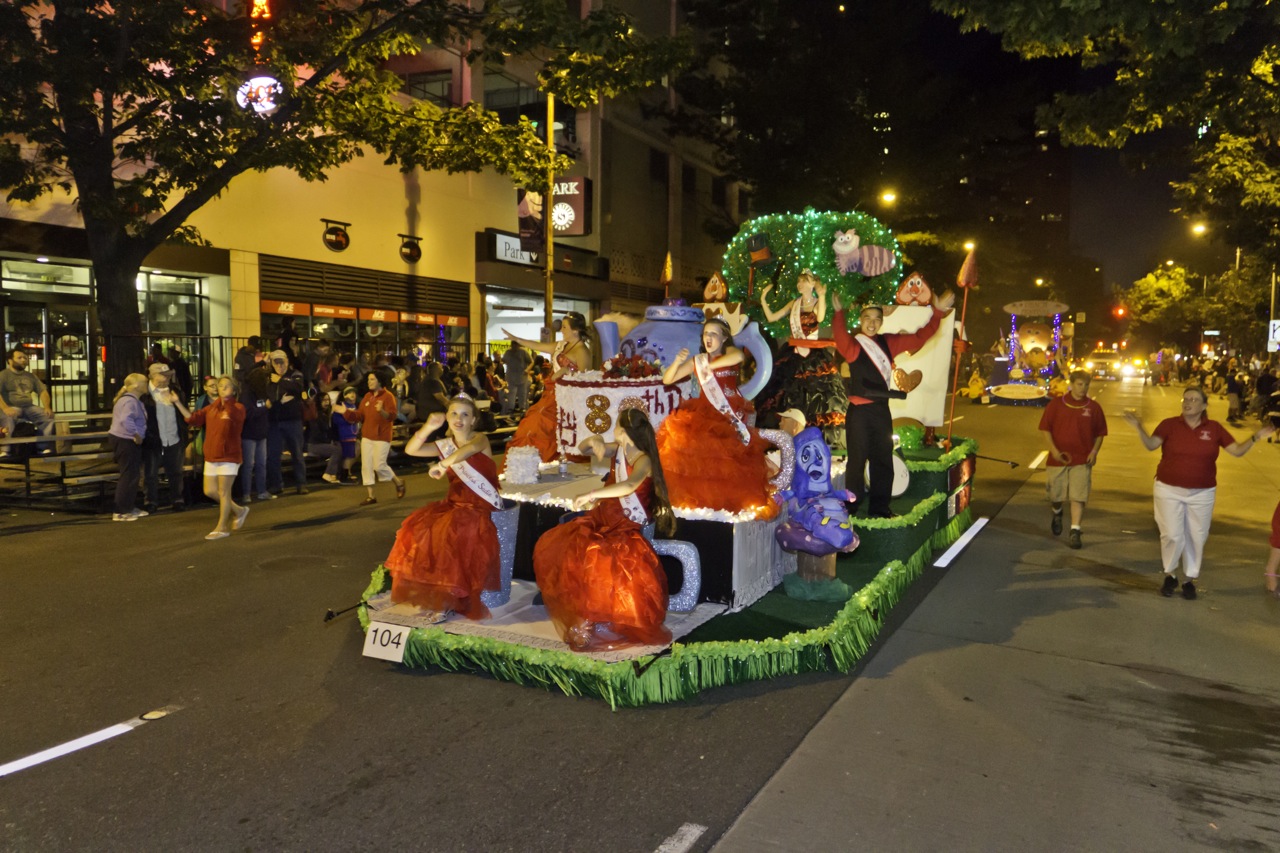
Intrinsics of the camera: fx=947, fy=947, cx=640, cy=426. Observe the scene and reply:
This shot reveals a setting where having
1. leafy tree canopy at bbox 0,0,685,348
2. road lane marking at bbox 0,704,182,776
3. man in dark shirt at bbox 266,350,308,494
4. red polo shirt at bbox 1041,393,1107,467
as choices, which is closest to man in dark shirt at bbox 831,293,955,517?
red polo shirt at bbox 1041,393,1107,467

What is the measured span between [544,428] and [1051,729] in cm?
479

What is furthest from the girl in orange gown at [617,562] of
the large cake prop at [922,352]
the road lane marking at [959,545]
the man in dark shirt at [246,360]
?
the man in dark shirt at [246,360]

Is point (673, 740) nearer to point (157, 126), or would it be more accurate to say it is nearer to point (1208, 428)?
point (1208, 428)

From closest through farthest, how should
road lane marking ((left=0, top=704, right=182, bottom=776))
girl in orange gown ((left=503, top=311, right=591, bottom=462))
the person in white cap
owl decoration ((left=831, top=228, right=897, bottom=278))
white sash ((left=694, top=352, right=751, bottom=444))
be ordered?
road lane marking ((left=0, top=704, right=182, bottom=776)) → white sash ((left=694, top=352, right=751, bottom=444)) → girl in orange gown ((left=503, top=311, right=591, bottom=462)) → owl decoration ((left=831, top=228, right=897, bottom=278)) → the person in white cap

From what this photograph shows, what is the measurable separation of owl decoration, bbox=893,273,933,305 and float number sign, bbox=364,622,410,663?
246 inches

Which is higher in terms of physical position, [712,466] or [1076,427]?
[1076,427]

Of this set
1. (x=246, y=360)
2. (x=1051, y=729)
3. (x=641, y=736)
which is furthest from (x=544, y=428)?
(x=246, y=360)

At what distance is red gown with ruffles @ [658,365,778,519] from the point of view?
6.38 m

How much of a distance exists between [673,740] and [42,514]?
31.6ft

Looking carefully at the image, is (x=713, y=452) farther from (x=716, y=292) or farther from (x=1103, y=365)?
(x=1103, y=365)

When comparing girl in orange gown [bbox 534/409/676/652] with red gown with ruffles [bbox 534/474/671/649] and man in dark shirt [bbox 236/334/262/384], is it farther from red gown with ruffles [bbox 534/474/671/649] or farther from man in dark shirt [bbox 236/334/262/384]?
man in dark shirt [bbox 236/334/262/384]

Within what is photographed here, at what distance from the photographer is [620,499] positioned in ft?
18.5

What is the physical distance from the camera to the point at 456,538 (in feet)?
19.4

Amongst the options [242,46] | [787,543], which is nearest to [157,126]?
[242,46]
